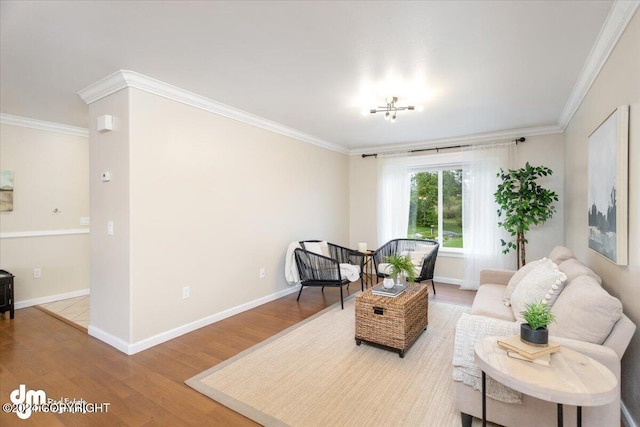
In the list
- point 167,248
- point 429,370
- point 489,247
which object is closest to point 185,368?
point 167,248

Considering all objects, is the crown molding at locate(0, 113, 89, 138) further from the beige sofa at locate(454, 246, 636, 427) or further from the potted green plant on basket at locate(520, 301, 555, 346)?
the potted green plant on basket at locate(520, 301, 555, 346)

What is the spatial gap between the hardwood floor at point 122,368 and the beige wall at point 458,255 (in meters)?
2.75

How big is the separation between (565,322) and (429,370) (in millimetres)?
1100

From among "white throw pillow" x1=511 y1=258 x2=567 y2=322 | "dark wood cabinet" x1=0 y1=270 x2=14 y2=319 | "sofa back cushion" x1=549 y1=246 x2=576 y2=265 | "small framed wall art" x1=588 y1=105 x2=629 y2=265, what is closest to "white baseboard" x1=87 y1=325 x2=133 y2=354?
"dark wood cabinet" x1=0 y1=270 x2=14 y2=319

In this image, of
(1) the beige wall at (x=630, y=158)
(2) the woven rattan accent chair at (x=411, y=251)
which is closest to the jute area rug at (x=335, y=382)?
(1) the beige wall at (x=630, y=158)

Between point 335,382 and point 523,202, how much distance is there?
3509 mm

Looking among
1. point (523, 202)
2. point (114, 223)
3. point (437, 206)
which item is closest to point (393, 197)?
point (437, 206)

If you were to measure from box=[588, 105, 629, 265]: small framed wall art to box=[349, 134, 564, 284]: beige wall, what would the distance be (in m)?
2.03

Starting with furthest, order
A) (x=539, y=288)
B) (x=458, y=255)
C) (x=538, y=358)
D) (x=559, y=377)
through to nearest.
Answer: (x=458, y=255) < (x=539, y=288) < (x=538, y=358) < (x=559, y=377)

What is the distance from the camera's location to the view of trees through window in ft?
17.5

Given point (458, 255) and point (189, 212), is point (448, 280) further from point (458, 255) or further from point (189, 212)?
point (189, 212)

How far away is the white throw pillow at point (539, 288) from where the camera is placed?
6.98ft

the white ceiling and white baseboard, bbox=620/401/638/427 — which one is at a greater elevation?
the white ceiling

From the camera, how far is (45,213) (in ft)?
14.0
